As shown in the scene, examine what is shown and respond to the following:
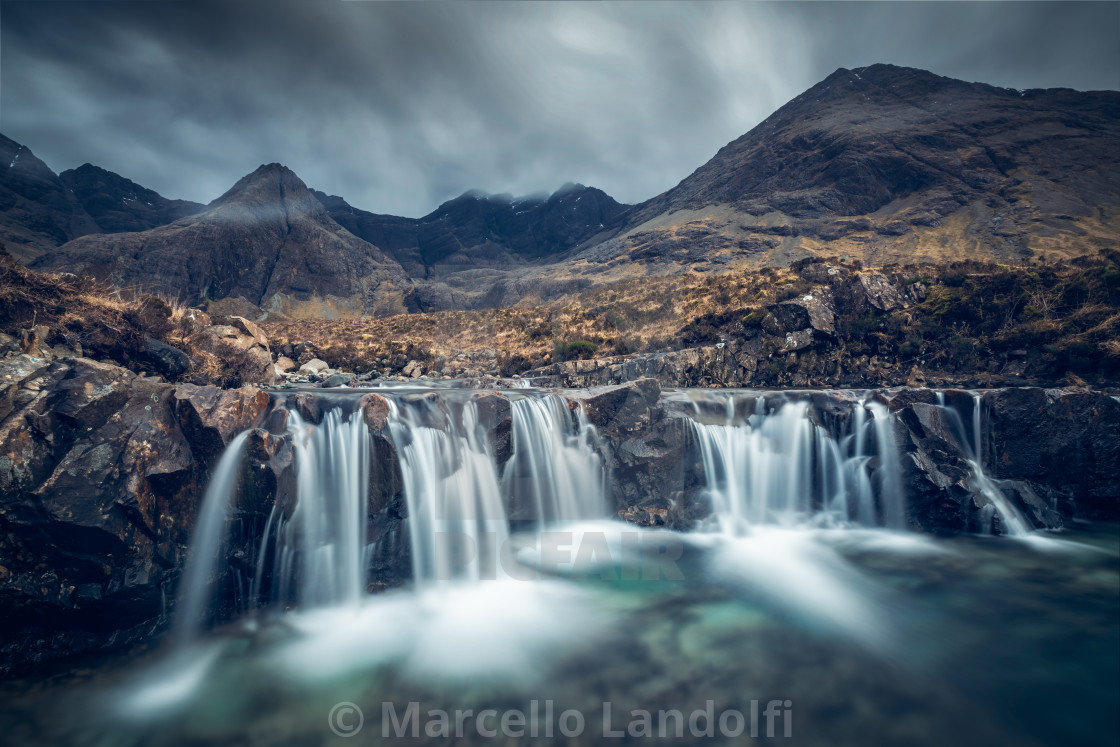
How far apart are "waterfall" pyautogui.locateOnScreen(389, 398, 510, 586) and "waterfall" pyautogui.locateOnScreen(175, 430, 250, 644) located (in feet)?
8.83

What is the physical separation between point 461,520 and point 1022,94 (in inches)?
5101

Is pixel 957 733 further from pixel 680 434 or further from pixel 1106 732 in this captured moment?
pixel 680 434

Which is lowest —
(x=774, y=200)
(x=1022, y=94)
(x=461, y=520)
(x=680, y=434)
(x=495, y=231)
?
(x=461, y=520)

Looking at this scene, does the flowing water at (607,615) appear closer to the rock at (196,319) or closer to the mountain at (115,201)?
the rock at (196,319)

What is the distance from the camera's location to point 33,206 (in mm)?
88500

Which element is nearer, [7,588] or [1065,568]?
[7,588]

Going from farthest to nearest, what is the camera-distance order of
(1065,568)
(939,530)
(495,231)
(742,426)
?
(495,231), (742,426), (939,530), (1065,568)

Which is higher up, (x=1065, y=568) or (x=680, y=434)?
(x=680, y=434)

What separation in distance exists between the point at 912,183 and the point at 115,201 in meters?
183

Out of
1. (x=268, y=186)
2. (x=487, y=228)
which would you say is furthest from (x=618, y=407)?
(x=487, y=228)

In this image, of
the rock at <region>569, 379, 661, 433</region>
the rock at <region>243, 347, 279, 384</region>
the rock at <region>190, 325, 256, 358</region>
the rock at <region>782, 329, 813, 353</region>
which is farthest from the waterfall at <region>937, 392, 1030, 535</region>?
the rock at <region>190, 325, 256, 358</region>

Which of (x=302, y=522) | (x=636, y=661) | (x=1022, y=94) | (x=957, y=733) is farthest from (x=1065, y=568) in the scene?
(x=1022, y=94)

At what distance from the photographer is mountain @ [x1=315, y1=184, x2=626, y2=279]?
147 metres

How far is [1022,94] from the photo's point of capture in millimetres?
80688
